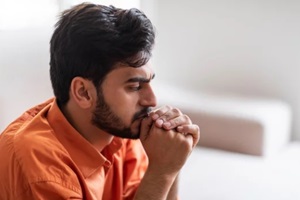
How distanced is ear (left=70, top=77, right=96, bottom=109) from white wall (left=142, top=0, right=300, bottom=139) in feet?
4.47

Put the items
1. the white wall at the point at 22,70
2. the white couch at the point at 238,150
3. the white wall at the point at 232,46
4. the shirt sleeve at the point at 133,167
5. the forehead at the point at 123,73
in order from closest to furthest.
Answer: the forehead at the point at 123,73 → the shirt sleeve at the point at 133,167 → the white wall at the point at 22,70 → the white couch at the point at 238,150 → the white wall at the point at 232,46

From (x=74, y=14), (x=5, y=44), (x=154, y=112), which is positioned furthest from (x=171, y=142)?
(x=5, y=44)

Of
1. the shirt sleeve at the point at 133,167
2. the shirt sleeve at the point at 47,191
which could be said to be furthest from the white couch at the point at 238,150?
the shirt sleeve at the point at 47,191

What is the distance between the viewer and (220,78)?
2303mm

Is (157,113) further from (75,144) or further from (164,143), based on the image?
(75,144)

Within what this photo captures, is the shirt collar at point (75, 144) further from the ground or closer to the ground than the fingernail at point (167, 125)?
closer to the ground

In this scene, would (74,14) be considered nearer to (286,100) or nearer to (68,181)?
(68,181)

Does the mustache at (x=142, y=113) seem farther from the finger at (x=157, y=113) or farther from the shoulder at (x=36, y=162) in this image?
the shoulder at (x=36, y=162)

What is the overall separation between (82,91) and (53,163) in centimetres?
18

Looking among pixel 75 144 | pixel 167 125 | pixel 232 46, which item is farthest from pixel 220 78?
pixel 75 144

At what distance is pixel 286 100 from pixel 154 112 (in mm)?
1273

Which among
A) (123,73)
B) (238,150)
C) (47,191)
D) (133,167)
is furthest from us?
(238,150)

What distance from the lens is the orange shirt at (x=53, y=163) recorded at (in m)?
0.90

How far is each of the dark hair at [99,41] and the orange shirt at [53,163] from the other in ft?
0.41
